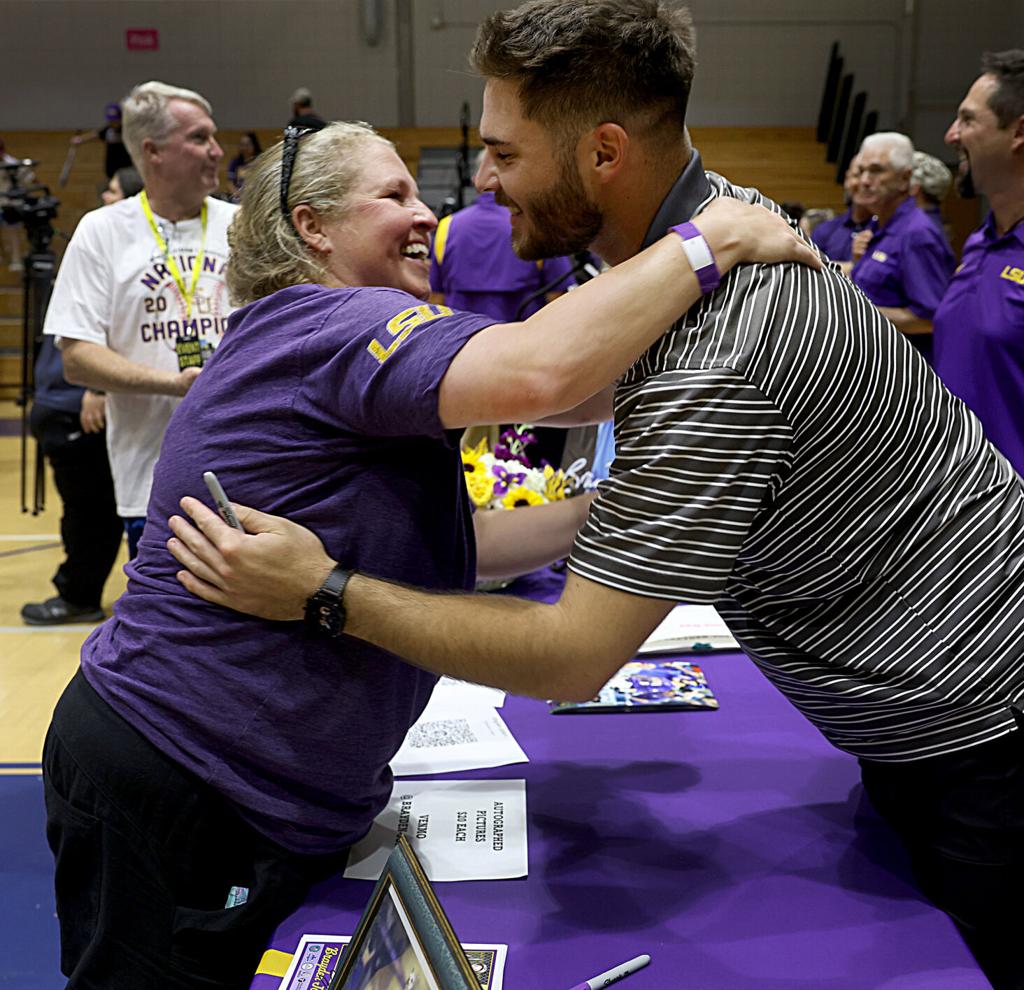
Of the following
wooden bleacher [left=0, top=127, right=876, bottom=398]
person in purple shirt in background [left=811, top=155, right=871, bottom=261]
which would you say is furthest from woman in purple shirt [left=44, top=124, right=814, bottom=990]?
wooden bleacher [left=0, top=127, right=876, bottom=398]

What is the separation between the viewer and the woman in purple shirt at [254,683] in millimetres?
1324

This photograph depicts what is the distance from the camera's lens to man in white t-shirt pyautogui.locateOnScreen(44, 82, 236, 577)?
3.31 meters

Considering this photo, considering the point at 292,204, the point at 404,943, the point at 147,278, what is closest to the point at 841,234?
the point at 147,278

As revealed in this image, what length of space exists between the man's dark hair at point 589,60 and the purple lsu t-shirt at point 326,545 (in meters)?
0.26

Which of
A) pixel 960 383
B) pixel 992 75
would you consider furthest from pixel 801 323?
pixel 992 75

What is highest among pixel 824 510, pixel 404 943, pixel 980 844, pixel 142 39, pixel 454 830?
pixel 142 39

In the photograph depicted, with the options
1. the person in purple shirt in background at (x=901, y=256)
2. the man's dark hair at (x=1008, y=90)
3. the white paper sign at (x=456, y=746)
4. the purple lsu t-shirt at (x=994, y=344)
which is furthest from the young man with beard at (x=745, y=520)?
the person in purple shirt in background at (x=901, y=256)

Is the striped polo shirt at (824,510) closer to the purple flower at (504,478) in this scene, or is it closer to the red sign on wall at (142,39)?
the purple flower at (504,478)

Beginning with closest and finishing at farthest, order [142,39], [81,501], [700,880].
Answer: [700,880], [81,501], [142,39]

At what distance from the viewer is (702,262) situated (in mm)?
1217

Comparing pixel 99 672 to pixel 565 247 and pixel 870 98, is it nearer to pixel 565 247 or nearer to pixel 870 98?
pixel 565 247

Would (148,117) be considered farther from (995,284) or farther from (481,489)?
(995,284)

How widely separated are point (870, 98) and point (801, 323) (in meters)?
13.9

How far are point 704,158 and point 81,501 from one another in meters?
10.2
